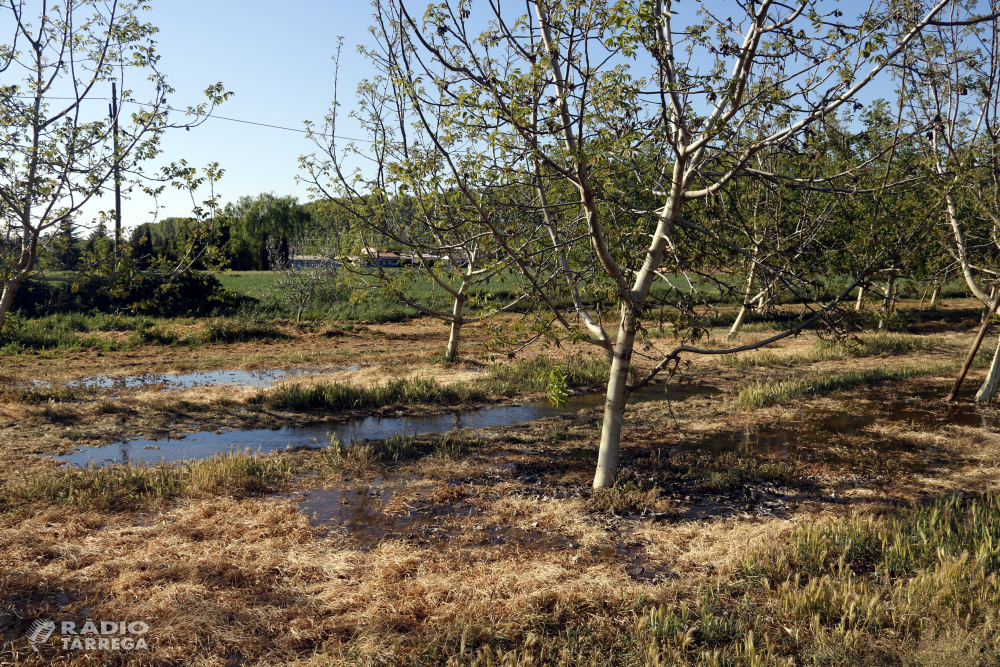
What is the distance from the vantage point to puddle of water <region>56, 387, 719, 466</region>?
9.52m

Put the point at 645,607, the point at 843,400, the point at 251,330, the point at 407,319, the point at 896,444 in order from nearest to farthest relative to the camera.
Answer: the point at 645,607
the point at 896,444
the point at 843,400
the point at 251,330
the point at 407,319

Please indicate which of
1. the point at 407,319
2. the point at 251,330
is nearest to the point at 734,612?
the point at 251,330

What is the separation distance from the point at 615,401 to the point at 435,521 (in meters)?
2.42

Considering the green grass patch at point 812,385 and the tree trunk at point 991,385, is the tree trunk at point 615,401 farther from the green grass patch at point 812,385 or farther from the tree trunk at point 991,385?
the tree trunk at point 991,385

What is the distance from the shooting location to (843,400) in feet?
42.0

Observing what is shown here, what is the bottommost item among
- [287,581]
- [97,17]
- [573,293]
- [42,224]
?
→ [287,581]

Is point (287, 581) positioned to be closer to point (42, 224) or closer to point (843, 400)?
point (42, 224)

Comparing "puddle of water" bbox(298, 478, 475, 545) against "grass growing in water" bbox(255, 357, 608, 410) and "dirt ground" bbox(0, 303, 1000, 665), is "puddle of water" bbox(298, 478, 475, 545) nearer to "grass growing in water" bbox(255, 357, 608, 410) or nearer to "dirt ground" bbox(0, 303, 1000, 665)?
"dirt ground" bbox(0, 303, 1000, 665)

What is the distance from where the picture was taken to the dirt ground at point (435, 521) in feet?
15.6

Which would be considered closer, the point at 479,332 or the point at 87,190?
the point at 87,190

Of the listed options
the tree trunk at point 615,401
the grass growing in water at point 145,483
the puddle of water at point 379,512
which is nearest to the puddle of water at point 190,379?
the grass growing in water at point 145,483

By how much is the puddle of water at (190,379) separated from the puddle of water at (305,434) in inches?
166

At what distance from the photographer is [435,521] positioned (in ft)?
22.3

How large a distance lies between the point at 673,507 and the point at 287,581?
167 inches
